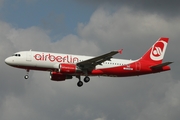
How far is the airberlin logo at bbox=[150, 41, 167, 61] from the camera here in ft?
324

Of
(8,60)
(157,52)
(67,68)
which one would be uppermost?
(157,52)

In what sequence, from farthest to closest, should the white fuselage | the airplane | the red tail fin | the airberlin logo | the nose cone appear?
the airberlin logo, the red tail fin, the nose cone, the airplane, the white fuselage

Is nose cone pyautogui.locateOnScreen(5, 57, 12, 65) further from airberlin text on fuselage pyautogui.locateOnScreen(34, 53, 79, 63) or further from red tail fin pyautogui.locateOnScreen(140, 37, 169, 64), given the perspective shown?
red tail fin pyautogui.locateOnScreen(140, 37, 169, 64)

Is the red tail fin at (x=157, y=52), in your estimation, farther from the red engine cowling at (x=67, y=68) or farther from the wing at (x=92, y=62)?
the red engine cowling at (x=67, y=68)

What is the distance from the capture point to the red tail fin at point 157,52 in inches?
3861

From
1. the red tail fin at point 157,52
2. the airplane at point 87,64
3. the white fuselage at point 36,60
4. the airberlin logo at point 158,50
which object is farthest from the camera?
the airberlin logo at point 158,50

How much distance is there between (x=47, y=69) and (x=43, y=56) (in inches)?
85.3

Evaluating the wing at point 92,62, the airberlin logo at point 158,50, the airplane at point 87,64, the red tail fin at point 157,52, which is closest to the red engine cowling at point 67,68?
the airplane at point 87,64

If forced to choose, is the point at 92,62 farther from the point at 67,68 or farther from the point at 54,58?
the point at 54,58

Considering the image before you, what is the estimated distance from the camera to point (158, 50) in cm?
9988

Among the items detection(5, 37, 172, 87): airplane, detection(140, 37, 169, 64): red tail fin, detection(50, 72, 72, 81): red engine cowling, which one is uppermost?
detection(140, 37, 169, 64): red tail fin

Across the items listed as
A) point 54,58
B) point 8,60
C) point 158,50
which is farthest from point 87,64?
point 158,50

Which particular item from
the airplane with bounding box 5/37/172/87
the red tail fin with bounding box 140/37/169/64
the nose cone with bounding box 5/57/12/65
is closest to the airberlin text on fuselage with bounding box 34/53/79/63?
the airplane with bounding box 5/37/172/87

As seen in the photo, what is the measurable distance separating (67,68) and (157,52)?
60.8 ft
